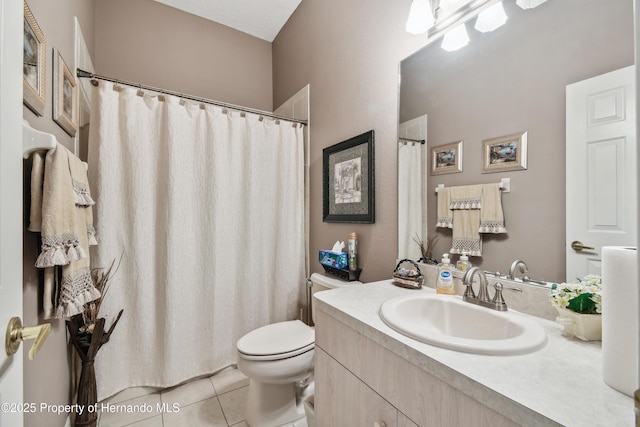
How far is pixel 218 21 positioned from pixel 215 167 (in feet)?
5.14

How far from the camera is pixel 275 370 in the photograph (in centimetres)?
129

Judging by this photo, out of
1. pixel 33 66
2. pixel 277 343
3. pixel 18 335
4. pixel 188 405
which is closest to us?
pixel 18 335

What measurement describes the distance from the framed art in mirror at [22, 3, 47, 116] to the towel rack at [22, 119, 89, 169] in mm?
86

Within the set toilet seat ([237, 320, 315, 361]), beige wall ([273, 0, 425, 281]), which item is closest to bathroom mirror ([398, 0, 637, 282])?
beige wall ([273, 0, 425, 281])

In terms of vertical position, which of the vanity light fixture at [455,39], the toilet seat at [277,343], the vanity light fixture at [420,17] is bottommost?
the toilet seat at [277,343]

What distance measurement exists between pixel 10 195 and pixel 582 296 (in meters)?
1.30

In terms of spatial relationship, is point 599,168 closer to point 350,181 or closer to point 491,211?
point 491,211

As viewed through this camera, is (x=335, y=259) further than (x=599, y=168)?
Yes

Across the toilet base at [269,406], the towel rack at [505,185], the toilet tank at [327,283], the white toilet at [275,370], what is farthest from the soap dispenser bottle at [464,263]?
the toilet base at [269,406]

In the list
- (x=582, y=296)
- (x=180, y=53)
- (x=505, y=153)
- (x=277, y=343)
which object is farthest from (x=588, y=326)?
(x=180, y=53)

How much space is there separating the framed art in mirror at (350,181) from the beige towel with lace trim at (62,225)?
4.35 ft

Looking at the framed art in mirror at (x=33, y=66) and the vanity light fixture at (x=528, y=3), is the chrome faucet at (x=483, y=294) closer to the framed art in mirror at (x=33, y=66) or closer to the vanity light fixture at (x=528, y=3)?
the vanity light fixture at (x=528, y=3)

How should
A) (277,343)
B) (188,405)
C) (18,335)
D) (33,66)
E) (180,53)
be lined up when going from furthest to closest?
1. (180,53)
2. (188,405)
3. (277,343)
4. (33,66)
5. (18,335)

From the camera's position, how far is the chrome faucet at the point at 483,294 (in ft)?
2.84
